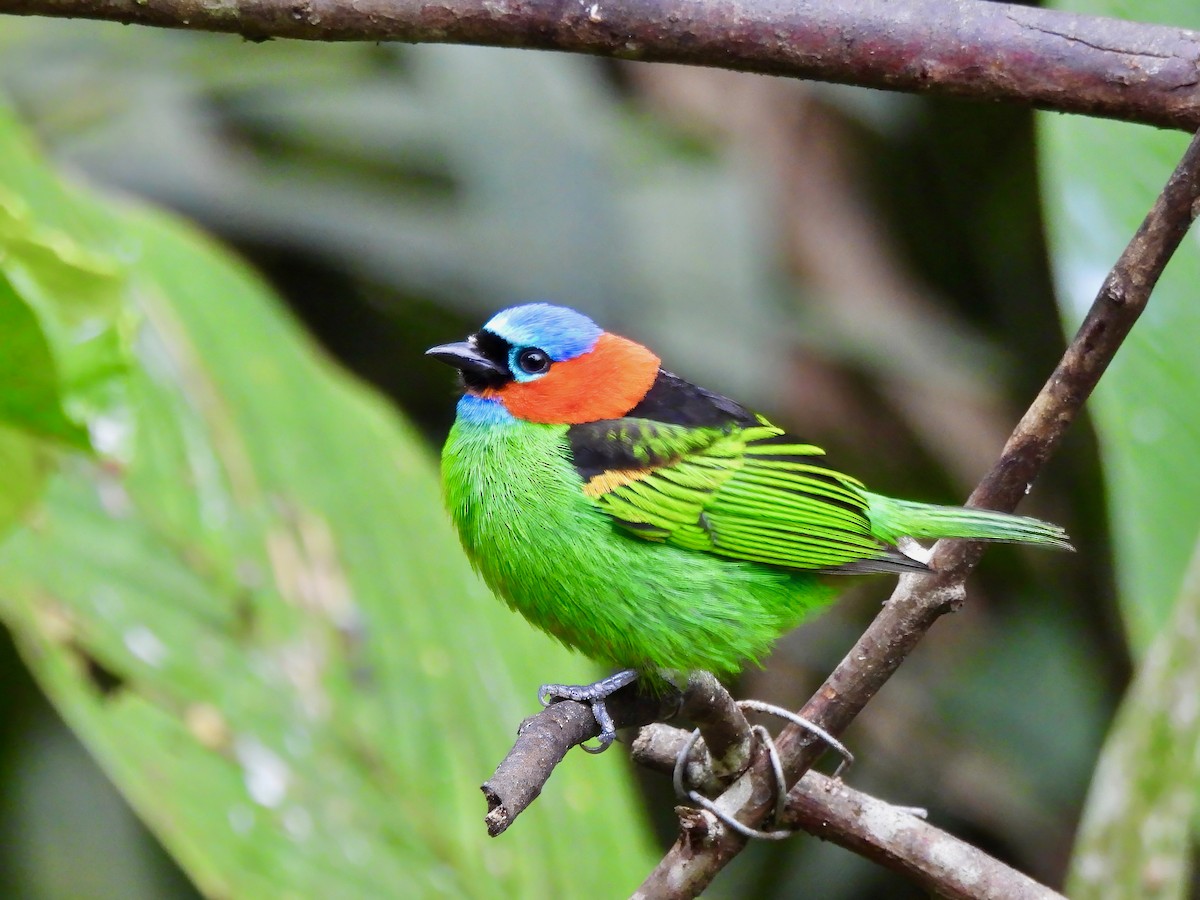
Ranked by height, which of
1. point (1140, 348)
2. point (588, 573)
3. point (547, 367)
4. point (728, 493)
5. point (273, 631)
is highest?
point (1140, 348)

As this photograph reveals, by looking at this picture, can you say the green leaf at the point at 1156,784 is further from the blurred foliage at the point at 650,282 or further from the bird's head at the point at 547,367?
the blurred foliage at the point at 650,282

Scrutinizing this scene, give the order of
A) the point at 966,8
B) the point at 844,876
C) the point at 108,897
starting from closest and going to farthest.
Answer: the point at 966,8 < the point at 108,897 < the point at 844,876

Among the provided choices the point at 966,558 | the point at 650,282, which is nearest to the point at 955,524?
the point at 966,558

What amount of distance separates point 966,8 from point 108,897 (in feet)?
10.1

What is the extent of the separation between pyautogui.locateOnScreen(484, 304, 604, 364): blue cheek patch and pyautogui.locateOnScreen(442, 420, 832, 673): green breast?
0.14 metres

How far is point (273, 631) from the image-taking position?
2699 mm

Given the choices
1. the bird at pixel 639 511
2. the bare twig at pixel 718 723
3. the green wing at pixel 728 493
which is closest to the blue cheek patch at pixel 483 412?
the bird at pixel 639 511

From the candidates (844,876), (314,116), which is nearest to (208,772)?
(844,876)

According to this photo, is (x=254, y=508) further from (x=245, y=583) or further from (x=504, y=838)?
(x=504, y=838)

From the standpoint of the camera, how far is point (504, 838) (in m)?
2.74

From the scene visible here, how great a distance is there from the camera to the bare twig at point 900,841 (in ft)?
5.63

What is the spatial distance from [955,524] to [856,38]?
0.86 metres

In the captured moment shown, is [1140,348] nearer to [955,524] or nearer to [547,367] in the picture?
[955,524]

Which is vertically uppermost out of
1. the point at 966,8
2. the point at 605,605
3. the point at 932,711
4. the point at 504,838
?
the point at 966,8
